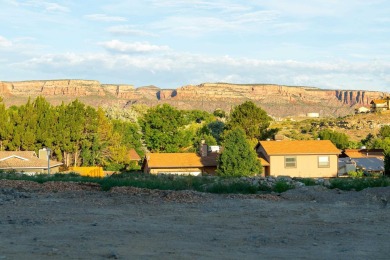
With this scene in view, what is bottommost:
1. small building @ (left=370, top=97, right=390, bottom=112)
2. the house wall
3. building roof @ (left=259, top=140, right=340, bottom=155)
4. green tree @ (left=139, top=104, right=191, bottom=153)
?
the house wall

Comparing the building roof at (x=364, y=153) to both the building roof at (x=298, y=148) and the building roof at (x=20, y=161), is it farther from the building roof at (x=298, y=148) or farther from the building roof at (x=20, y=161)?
the building roof at (x=20, y=161)

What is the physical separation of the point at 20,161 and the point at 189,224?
41.8 m

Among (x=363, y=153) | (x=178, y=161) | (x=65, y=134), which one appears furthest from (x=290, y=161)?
(x=65, y=134)

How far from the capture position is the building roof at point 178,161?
53938mm

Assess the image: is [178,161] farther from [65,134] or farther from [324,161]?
[65,134]

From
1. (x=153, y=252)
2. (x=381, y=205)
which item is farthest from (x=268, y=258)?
(x=381, y=205)

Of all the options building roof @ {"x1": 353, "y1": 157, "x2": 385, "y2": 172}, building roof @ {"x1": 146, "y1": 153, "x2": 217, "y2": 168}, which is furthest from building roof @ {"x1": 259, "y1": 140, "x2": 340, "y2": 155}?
building roof @ {"x1": 146, "y1": 153, "x2": 217, "y2": 168}

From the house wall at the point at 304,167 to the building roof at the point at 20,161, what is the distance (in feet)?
66.9

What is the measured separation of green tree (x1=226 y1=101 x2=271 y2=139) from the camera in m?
74.8

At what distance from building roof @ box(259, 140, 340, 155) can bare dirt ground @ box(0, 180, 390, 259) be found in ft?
88.4

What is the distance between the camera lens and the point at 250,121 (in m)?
75.1

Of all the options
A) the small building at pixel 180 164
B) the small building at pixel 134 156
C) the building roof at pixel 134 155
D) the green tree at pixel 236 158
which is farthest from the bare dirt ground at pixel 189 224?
the building roof at pixel 134 155

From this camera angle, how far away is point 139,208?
20.8 meters

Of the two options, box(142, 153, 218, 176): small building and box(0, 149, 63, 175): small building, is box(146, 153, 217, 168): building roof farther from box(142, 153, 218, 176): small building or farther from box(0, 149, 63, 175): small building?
box(0, 149, 63, 175): small building
